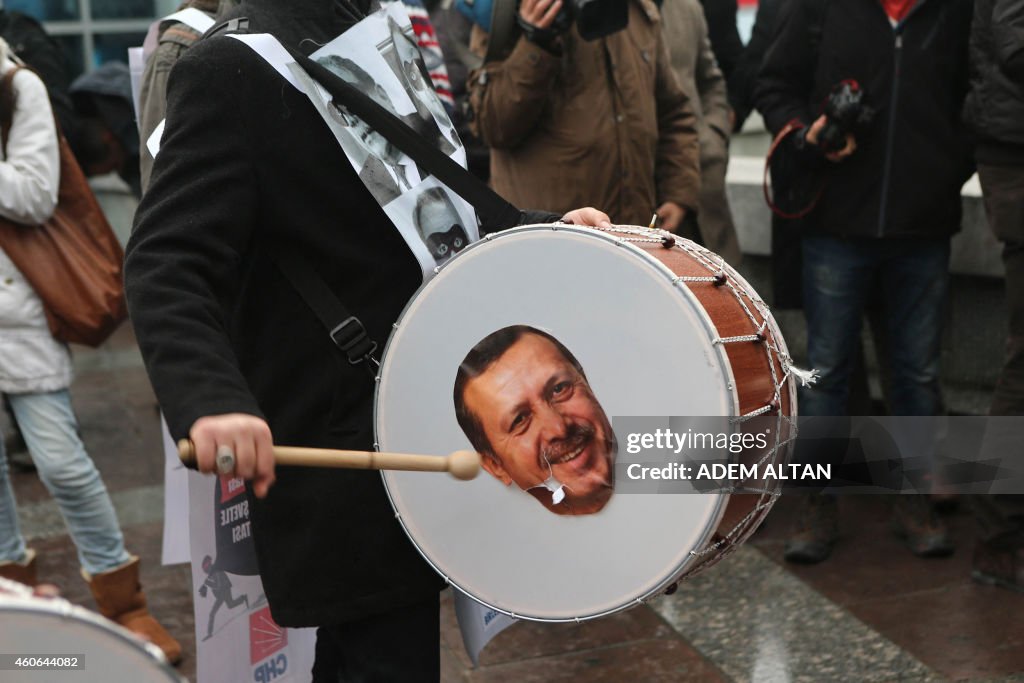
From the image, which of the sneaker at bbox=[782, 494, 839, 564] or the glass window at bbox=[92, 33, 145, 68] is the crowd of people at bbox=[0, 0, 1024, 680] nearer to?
the sneaker at bbox=[782, 494, 839, 564]

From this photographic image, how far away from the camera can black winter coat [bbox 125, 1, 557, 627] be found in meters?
2.01

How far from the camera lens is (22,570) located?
3680 millimetres

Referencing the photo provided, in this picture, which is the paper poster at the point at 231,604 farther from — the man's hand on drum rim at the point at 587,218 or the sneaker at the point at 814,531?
the sneaker at the point at 814,531

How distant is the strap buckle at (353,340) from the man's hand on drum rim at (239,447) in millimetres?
429

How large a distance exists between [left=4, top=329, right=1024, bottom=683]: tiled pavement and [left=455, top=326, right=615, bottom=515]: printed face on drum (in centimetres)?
144

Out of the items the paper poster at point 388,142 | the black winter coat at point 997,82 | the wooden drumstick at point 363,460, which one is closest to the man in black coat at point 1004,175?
the black winter coat at point 997,82

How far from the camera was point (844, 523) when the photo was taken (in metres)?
4.39

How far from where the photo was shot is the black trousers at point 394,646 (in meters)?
2.17

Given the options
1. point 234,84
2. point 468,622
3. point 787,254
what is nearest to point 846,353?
point 787,254

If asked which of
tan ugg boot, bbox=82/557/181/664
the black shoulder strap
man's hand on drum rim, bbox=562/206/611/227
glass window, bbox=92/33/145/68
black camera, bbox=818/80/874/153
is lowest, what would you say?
glass window, bbox=92/33/145/68

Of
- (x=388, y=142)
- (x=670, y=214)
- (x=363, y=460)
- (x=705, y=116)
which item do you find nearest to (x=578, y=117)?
(x=670, y=214)

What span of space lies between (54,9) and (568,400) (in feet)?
28.6

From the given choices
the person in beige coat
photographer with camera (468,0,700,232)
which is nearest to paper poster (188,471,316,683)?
photographer with camera (468,0,700,232)

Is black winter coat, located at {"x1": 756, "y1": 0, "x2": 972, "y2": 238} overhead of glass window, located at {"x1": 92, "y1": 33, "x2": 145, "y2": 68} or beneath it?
overhead
